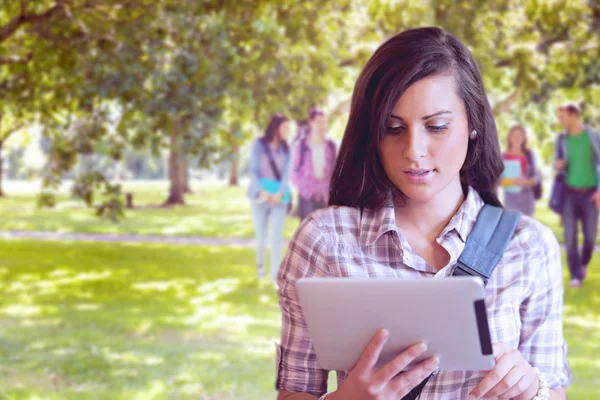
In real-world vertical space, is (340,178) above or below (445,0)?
below

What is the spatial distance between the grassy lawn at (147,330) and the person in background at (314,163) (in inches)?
40.6

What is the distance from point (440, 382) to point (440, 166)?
370mm

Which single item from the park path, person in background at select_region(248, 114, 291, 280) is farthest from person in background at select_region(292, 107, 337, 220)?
the park path

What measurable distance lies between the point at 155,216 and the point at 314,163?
338 inches

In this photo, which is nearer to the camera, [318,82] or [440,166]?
[440,166]

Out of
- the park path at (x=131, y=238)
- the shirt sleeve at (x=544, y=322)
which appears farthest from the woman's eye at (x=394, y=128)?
the park path at (x=131, y=238)

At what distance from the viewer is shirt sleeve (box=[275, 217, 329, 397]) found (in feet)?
4.42

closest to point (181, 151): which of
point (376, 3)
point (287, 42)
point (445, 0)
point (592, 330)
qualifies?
point (287, 42)

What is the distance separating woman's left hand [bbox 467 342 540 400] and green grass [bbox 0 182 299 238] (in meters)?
9.92

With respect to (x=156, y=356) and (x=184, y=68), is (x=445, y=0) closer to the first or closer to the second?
(x=184, y=68)

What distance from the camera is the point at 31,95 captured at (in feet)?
27.9

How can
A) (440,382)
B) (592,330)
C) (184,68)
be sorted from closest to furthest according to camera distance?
1. (440,382)
2. (592,330)
3. (184,68)

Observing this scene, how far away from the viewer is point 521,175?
22.2ft

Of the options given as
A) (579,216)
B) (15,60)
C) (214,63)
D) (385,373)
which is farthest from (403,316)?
(15,60)
